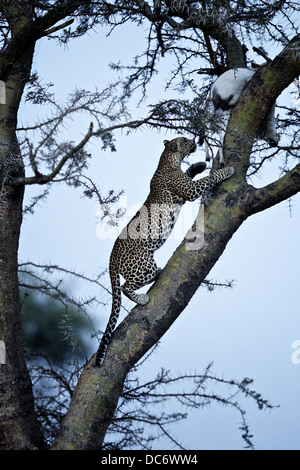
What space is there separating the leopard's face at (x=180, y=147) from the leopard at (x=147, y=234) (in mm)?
211

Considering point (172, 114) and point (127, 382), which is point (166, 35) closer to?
point (172, 114)

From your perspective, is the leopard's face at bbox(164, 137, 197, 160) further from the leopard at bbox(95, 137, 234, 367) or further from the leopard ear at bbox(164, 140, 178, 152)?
the leopard at bbox(95, 137, 234, 367)

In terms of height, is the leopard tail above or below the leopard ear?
below

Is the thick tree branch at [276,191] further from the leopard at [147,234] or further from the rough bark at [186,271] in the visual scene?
the leopard at [147,234]

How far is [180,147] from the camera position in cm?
372

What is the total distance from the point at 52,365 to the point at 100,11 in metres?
1.84

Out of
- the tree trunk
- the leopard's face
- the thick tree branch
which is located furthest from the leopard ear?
the tree trunk

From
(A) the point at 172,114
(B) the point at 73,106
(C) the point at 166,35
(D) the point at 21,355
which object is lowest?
(D) the point at 21,355

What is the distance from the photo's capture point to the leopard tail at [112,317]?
2.74 m

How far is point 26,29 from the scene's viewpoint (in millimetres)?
3258

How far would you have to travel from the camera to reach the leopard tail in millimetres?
2740

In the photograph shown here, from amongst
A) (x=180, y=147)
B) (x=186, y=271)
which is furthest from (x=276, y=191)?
A: (x=180, y=147)
